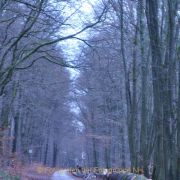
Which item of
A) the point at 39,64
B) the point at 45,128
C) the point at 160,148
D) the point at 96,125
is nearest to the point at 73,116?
the point at 96,125

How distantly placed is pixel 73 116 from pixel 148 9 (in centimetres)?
2099

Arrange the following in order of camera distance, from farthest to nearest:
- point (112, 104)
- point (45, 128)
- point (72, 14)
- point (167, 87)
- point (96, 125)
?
point (45, 128) < point (96, 125) < point (112, 104) < point (72, 14) < point (167, 87)

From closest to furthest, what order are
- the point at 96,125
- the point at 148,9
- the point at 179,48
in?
the point at 179,48 → the point at 148,9 → the point at 96,125

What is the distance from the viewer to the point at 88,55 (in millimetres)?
11289

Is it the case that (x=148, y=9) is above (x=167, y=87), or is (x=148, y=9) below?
above

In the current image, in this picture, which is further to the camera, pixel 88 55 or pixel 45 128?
pixel 45 128

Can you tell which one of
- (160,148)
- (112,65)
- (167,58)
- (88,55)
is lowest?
(160,148)

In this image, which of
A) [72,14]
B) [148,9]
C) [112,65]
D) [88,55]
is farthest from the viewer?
[112,65]

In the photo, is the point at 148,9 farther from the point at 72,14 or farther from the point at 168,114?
the point at 168,114

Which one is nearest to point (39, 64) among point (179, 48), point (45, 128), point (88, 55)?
point (88, 55)

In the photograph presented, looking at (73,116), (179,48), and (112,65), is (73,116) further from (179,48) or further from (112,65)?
(179,48)

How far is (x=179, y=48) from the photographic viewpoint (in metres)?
8.66

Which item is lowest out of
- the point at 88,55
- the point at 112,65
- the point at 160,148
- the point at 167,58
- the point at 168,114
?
the point at 160,148

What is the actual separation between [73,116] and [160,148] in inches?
816
